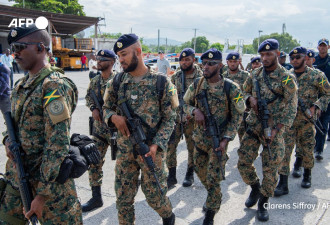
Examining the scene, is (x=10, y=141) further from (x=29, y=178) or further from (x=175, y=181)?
(x=175, y=181)

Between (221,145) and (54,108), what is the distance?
1935mm

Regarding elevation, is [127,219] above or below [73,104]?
below

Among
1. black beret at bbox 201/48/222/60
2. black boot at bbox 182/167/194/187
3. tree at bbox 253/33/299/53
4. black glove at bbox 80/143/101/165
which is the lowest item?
black boot at bbox 182/167/194/187

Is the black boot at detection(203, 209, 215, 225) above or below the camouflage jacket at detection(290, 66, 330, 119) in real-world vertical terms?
below

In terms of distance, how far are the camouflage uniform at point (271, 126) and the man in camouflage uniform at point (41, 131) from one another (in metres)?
2.34

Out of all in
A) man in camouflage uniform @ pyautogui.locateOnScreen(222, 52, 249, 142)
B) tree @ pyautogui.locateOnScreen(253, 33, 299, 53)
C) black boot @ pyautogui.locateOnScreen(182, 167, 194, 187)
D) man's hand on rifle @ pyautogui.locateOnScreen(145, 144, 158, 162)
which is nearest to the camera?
man's hand on rifle @ pyautogui.locateOnScreen(145, 144, 158, 162)

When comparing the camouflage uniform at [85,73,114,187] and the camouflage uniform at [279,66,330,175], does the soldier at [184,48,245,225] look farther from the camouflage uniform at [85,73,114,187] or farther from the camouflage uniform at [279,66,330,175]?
the camouflage uniform at [279,66,330,175]

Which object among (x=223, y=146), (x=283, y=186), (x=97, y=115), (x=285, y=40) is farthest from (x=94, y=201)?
(x=285, y=40)

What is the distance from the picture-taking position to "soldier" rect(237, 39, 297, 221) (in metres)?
3.65

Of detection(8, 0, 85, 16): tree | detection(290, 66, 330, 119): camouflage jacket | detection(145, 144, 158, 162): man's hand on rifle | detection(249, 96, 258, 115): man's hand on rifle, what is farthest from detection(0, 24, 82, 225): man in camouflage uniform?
detection(8, 0, 85, 16): tree

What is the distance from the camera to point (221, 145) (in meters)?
3.30

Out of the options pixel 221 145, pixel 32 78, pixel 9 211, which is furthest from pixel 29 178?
pixel 221 145

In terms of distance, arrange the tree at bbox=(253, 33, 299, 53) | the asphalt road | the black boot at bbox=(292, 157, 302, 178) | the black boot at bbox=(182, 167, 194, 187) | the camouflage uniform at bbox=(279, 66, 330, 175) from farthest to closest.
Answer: the tree at bbox=(253, 33, 299, 53), the black boot at bbox=(292, 157, 302, 178), the camouflage uniform at bbox=(279, 66, 330, 175), the black boot at bbox=(182, 167, 194, 187), the asphalt road

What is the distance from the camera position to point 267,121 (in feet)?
12.2
